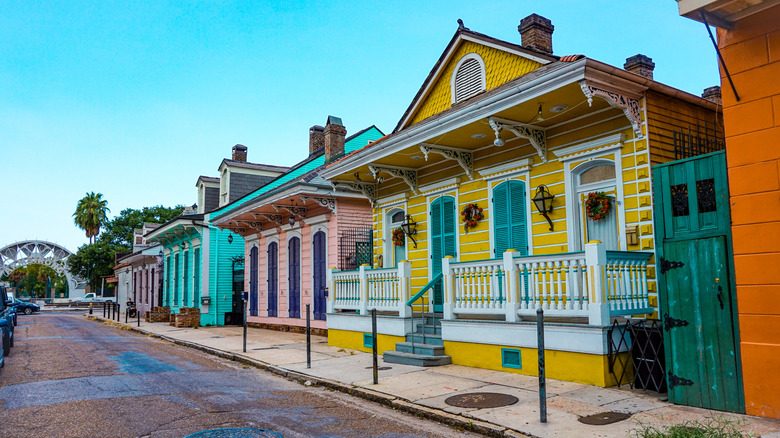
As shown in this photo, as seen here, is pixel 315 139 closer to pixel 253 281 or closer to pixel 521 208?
A: pixel 253 281

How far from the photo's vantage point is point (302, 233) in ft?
64.2

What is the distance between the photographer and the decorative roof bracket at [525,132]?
9.84m

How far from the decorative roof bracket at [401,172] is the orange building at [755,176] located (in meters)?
8.22

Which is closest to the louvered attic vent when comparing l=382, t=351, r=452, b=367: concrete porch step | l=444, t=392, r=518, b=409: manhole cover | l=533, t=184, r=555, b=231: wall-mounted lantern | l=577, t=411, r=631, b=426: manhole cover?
l=533, t=184, r=555, b=231: wall-mounted lantern

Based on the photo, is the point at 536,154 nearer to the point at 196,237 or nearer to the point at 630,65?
the point at 630,65

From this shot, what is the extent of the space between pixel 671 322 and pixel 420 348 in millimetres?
5076

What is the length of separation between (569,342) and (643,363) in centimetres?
102

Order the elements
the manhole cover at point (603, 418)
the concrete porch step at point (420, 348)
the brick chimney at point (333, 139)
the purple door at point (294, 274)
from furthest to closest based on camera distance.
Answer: the brick chimney at point (333, 139), the purple door at point (294, 274), the concrete porch step at point (420, 348), the manhole cover at point (603, 418)

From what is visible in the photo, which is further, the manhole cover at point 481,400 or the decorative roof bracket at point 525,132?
the decorative roof bracket at point 525,132

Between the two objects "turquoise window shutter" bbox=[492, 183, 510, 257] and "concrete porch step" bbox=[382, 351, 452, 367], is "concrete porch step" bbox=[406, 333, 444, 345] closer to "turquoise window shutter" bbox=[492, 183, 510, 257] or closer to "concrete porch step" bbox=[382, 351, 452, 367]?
"concrete porch step" bbox=[382, 351, 452, 367]

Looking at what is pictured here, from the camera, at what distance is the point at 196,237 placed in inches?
1040

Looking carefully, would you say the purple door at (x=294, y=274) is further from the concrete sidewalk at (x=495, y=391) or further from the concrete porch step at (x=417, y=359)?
the concrete porch step at (x=417, y=359)

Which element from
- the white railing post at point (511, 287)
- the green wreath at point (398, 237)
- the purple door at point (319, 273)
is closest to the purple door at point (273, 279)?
the purple door at point (319, 273)

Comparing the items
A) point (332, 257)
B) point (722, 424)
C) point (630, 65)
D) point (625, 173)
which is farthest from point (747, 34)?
point (332, 257)
